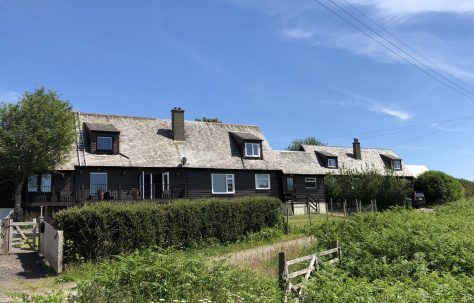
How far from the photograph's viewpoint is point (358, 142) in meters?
55.2

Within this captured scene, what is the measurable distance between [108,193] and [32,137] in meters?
5.75

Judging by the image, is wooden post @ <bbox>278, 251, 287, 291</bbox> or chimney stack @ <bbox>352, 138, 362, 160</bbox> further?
chimney stack @ <bbox>352, 138, 362, 160</bbox>

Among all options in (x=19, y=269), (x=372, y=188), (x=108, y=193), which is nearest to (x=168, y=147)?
(x=108, y=193)

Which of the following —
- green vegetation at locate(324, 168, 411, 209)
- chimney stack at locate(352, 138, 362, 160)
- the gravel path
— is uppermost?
chimney stack at locate(352, 138, 362, 160)

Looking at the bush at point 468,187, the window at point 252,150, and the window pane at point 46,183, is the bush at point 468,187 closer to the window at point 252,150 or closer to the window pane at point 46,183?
the window at point 252,150

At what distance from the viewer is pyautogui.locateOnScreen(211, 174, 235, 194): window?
34625 mm

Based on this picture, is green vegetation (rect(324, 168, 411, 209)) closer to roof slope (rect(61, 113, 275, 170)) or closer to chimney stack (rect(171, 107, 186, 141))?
roof slope (rect(61, 113, 275, 170))

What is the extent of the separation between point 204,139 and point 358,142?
25834mm

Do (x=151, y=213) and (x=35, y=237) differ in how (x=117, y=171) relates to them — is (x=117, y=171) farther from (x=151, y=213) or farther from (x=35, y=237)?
(x=151, y=213)

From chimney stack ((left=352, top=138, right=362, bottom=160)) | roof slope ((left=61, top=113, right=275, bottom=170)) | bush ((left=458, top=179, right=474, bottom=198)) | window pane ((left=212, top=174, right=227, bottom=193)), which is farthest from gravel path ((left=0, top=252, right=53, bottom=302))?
bush ((left=458, top=179, right=474, bottom=198))

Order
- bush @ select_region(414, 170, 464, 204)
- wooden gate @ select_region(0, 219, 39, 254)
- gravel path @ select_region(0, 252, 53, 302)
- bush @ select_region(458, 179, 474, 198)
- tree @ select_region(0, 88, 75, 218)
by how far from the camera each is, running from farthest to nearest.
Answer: bush @ select_region(458, 179, 474, 198), bush @ select_region(414, 170, 464, 204), tree @ select_region(0, 88, 75, 218), wooden gate @ select_region(0, 219, 39, 254), gravel path @ select_region(0, 252, 53, 302)

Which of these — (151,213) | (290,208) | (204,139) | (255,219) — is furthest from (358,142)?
(151,213)

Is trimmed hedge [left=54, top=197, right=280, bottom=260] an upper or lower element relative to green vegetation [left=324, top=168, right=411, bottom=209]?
lower

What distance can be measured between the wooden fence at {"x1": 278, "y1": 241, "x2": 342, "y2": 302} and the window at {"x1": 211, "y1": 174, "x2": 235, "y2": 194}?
2126 centimetres
